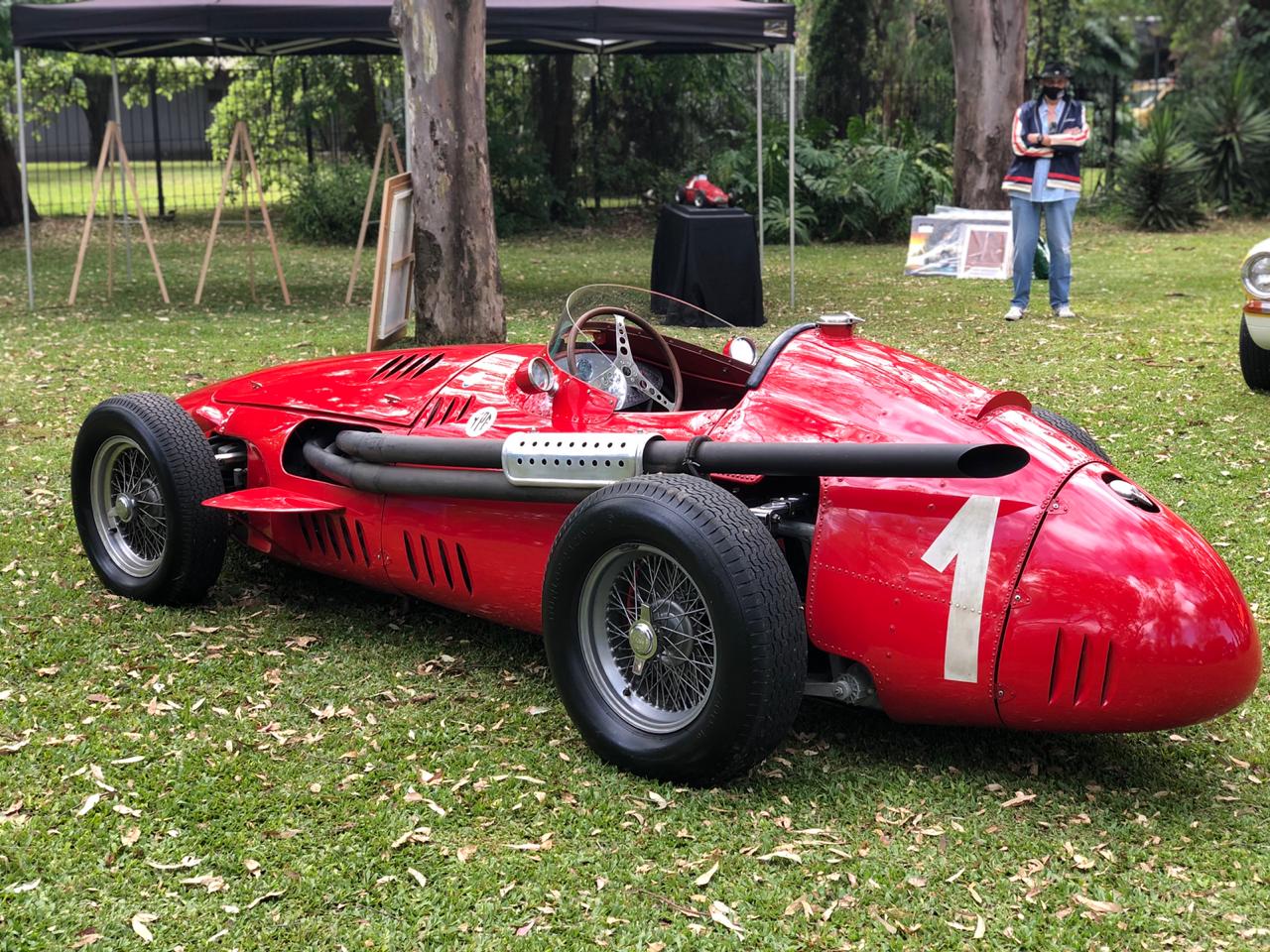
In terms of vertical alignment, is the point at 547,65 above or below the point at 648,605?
above

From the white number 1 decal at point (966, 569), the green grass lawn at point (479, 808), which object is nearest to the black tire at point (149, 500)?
the green grass lawn at point (479, 808)

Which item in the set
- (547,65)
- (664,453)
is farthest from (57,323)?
(547,65)

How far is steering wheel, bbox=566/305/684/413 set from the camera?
15.1 feet

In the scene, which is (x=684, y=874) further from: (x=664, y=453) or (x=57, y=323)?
(x=57, y=323)

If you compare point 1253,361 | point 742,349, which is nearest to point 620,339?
point 742,349

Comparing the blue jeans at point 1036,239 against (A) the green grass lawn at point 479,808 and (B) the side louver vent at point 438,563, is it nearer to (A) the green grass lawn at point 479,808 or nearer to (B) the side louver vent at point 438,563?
(A) the green grass lawn at point 479,808

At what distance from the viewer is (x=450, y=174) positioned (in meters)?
10.0

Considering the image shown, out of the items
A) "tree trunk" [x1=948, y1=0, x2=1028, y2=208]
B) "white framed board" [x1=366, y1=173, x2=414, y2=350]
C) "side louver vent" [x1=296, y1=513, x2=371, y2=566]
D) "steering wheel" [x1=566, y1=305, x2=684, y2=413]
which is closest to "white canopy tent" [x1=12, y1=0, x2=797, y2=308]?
"white framed board" [x1=366, y1=173, x2=414, y2=350]

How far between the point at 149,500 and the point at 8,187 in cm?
1628

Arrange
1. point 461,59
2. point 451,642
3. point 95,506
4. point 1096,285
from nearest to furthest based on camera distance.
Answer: point 451,642, point 95,506, point 461,59, point 1096,285

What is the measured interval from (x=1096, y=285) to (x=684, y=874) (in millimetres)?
11836

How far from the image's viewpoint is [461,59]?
981cm

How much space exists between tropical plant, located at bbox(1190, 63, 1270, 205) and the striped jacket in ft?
32.4

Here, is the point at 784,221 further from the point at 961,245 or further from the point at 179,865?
the point at 179,865
